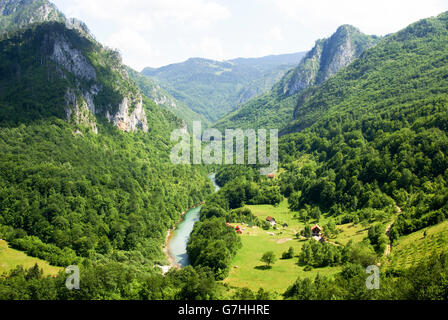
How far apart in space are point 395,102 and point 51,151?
147339mm

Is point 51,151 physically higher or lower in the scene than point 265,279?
higher

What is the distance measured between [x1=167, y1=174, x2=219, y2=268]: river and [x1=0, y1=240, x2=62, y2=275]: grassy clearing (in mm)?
31380

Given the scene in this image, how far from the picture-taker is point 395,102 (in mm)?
163250

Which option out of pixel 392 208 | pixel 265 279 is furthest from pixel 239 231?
pixel 392 208

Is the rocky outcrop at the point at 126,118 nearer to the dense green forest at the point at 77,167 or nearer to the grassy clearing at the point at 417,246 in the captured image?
the dense green forest at the point at 77,167

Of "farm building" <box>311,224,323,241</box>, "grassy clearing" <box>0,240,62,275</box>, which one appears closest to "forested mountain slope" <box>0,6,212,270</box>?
"grassy clearing" <box>0,240,62,275</box>

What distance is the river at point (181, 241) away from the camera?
307 ft

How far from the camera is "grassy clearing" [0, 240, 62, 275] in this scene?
66.3 metres

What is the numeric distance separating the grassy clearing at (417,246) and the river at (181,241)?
4975cm

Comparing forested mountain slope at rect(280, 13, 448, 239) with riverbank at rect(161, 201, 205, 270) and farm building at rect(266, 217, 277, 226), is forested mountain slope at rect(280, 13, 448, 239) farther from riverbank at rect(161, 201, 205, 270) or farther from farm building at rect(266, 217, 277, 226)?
riverbank at rect(161, 201, 205, 270)

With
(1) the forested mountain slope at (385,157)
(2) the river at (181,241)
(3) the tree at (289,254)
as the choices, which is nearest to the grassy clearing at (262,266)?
(3) the tree at (289,254)

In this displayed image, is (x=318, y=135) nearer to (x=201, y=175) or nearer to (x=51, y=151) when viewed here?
(x=201, y=175)
